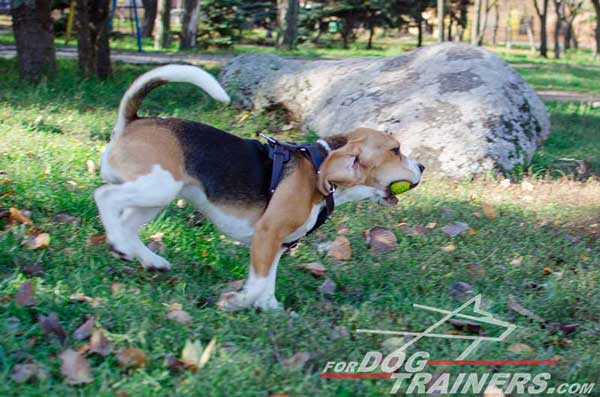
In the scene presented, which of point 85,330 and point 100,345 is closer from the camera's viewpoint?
point 100,345

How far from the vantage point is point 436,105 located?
26.0 feet

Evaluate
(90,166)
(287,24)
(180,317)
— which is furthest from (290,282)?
(287,24)

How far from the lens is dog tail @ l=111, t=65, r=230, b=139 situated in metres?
4.43

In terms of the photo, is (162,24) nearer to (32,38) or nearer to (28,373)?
(32,38)

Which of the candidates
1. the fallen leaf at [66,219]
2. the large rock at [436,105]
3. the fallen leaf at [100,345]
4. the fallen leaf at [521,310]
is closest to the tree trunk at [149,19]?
the large rock at [436,105]

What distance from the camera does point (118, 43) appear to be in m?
27.3

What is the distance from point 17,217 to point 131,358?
2211mm

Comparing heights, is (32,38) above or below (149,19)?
below

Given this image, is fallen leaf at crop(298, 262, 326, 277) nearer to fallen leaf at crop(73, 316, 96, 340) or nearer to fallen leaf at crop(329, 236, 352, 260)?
fallen leaf at crop(329, 236, 352, 260)

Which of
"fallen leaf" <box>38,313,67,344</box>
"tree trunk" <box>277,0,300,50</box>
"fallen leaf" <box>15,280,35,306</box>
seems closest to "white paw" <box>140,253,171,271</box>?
"fallen leaf" <box>15,280,35,306</box>

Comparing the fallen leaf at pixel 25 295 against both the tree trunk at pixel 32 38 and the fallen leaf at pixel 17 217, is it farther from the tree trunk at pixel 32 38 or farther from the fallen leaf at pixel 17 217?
the tree trunk at pixel 32 38

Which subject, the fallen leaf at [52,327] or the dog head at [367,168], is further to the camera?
the dog head at [367,168]

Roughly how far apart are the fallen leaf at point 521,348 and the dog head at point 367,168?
4.07 ft

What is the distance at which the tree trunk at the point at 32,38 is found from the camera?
11070mm
